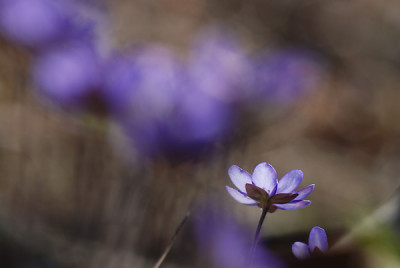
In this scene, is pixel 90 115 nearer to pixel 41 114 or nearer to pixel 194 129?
pixel 194 129

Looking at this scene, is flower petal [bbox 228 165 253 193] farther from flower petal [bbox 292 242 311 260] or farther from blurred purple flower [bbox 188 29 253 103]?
blurred purple flower [bbox 188 29 253 103]

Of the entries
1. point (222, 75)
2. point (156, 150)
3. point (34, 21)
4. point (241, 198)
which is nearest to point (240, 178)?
point (241, 198)

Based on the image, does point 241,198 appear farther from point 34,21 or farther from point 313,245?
point 34,21

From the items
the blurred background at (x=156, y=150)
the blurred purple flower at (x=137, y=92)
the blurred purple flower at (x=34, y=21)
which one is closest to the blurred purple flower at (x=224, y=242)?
the blurred background at (x=156, y=150)

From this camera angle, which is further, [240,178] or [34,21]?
[34,21]

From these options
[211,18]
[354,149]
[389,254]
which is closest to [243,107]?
[389,254]

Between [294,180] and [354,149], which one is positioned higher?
[354,149]

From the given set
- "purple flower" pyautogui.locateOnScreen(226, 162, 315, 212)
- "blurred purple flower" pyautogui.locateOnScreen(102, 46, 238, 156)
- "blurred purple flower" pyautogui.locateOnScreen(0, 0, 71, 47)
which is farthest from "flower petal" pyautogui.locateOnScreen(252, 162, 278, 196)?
→ "blurred purple flower" pyautogui.locateOnScreen(0, 0, 71, 47)
